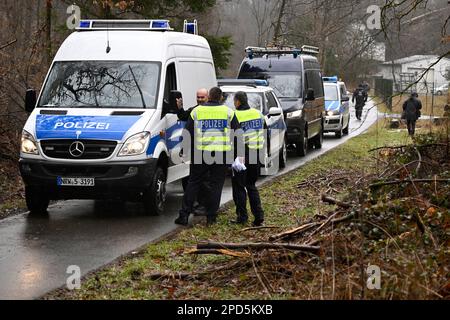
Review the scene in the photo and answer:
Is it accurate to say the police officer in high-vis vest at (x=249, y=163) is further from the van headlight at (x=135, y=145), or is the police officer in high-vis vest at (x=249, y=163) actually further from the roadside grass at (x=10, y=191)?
the roadside grass at (x=10, y=191)

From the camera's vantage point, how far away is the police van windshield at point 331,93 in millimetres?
29362

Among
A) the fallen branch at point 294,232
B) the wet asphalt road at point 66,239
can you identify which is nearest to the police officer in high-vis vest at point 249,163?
the wet asphalt road at point 66,239

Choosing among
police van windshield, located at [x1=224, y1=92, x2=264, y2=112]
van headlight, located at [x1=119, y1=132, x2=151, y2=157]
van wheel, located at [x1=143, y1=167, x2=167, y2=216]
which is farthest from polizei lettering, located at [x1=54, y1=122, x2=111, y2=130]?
police van windshield, located at [x1=224, y1=92, x2=264, y2=112]

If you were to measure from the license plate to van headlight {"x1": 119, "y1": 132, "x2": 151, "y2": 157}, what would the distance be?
1.86ft

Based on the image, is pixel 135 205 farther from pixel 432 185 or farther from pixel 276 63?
pixel 276 63

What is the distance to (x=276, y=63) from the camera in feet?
68.1

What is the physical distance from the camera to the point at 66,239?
377 inches

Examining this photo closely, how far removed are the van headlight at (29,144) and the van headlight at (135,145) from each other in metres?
1.27

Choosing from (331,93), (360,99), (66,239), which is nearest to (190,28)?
(66,239)

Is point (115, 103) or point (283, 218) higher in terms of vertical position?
point (115, 103)

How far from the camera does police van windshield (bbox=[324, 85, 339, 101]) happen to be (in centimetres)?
2936

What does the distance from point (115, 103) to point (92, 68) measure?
85cm

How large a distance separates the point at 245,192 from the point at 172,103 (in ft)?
6.40
